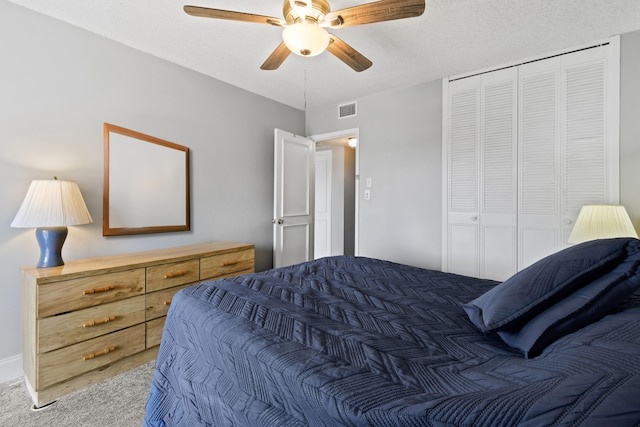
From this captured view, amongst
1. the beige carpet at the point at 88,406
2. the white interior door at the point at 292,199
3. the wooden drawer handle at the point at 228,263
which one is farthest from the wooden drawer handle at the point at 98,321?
the white interior door at the point at 292,199

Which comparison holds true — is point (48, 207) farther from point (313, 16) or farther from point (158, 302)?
point (313, 16)

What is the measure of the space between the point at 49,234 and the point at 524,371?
8.35ft

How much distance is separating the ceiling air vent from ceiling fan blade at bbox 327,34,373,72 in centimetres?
165

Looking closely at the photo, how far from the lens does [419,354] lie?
0.87 m

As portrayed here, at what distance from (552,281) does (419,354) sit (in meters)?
0.43

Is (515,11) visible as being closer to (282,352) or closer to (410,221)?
(410,221)

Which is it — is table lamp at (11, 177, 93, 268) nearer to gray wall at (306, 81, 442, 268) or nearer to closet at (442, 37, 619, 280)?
gray wall at (306, 81, 442, 268)

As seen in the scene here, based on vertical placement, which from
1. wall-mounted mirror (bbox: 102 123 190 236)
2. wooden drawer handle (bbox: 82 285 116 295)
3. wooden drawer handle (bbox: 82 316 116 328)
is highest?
wall-mounted mirror (bbox: 102 123 190 236)

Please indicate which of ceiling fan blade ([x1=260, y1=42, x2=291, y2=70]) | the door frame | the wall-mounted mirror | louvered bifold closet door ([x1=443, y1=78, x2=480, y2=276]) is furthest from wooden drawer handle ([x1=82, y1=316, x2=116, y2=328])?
louvered bifold closet door ([x1=443, y1=78, x2=480, y2=276])

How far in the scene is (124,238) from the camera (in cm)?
258

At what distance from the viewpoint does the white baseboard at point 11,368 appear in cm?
201

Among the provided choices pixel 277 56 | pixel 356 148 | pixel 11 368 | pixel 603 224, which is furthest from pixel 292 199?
pixel 603 224

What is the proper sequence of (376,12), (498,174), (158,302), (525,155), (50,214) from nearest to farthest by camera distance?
(376,12)
(50,214)
(158,302)
(525,155)
(498,174)

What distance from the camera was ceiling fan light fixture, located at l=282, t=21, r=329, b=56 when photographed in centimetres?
170
